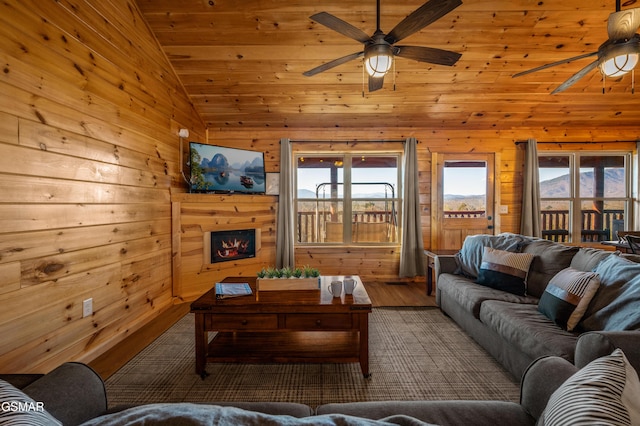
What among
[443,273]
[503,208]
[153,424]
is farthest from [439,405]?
[503,208]

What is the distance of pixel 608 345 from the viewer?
1.18 m

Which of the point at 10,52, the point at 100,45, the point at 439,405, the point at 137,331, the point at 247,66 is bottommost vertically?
the point at 137,331

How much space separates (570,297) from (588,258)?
512mm

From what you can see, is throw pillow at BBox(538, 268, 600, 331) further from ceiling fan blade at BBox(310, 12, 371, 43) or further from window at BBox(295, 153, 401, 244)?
window at BBox(295, 153, 401, 244)

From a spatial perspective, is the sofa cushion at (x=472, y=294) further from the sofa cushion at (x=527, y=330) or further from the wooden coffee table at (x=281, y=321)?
the wooden coffee table at (x=281, y=321)

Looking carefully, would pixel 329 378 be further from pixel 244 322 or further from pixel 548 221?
pixel 548 221

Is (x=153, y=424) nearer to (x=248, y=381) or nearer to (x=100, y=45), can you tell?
(x=248, y=381)

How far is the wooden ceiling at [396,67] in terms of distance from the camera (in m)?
2.98

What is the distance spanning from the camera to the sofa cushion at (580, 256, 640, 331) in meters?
1.55

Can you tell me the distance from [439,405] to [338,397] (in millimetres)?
967

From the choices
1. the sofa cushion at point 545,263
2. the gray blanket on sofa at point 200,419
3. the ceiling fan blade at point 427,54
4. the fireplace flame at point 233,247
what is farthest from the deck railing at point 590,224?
the gray blanket on sofa at point 200,419

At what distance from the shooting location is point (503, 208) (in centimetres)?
455

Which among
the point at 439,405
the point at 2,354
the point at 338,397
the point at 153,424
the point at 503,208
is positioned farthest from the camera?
the point at 503,208

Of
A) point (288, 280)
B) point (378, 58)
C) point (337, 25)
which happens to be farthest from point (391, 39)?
point (288, 280)
